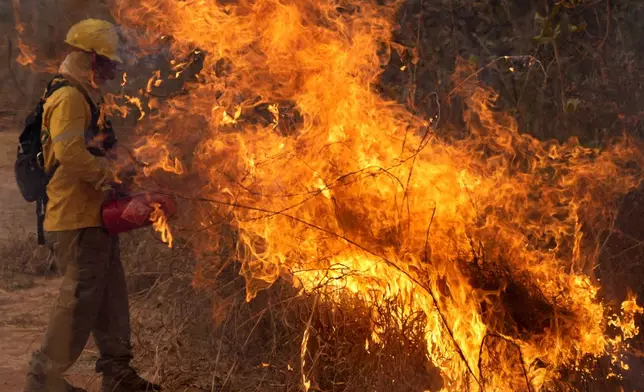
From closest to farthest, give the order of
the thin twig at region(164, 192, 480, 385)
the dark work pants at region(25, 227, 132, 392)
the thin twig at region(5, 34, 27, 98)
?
the thin twig at region(164, 192, 480, 385)
the dark work pants at region(25, 227, 132, 392)
the thin twig at region(5, 34, 27, 98)

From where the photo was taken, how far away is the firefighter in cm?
538

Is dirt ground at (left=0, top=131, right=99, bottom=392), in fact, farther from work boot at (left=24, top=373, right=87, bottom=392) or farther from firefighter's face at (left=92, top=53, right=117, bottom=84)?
firefighter's face at (left=92, top=53, right=117, bottom=84)

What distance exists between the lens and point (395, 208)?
5.44m

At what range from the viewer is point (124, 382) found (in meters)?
5.77

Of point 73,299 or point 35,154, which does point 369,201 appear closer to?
point 73,299

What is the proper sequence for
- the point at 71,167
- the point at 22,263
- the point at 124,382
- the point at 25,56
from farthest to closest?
1. the point at 22,263
2. the point at 25,56
3. the point at 124,382
4. the point at 71,167

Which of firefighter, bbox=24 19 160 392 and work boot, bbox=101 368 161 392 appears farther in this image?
work boot, bbox=101 368 161 392

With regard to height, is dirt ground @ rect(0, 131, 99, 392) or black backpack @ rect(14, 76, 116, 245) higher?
black backpack @ rect(14, 76, 116, 245)

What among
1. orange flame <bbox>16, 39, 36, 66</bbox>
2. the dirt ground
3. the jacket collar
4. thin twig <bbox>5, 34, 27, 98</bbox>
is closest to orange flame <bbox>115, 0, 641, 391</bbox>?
the jacket collar

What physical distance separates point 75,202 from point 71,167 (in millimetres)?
253

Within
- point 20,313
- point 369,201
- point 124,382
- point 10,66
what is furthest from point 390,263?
point 10,66

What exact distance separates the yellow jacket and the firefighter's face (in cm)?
16

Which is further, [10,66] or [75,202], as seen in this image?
[10,66]

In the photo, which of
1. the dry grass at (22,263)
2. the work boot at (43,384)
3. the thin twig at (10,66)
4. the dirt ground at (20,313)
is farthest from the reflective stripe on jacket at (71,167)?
the thin twig at (10,66)
